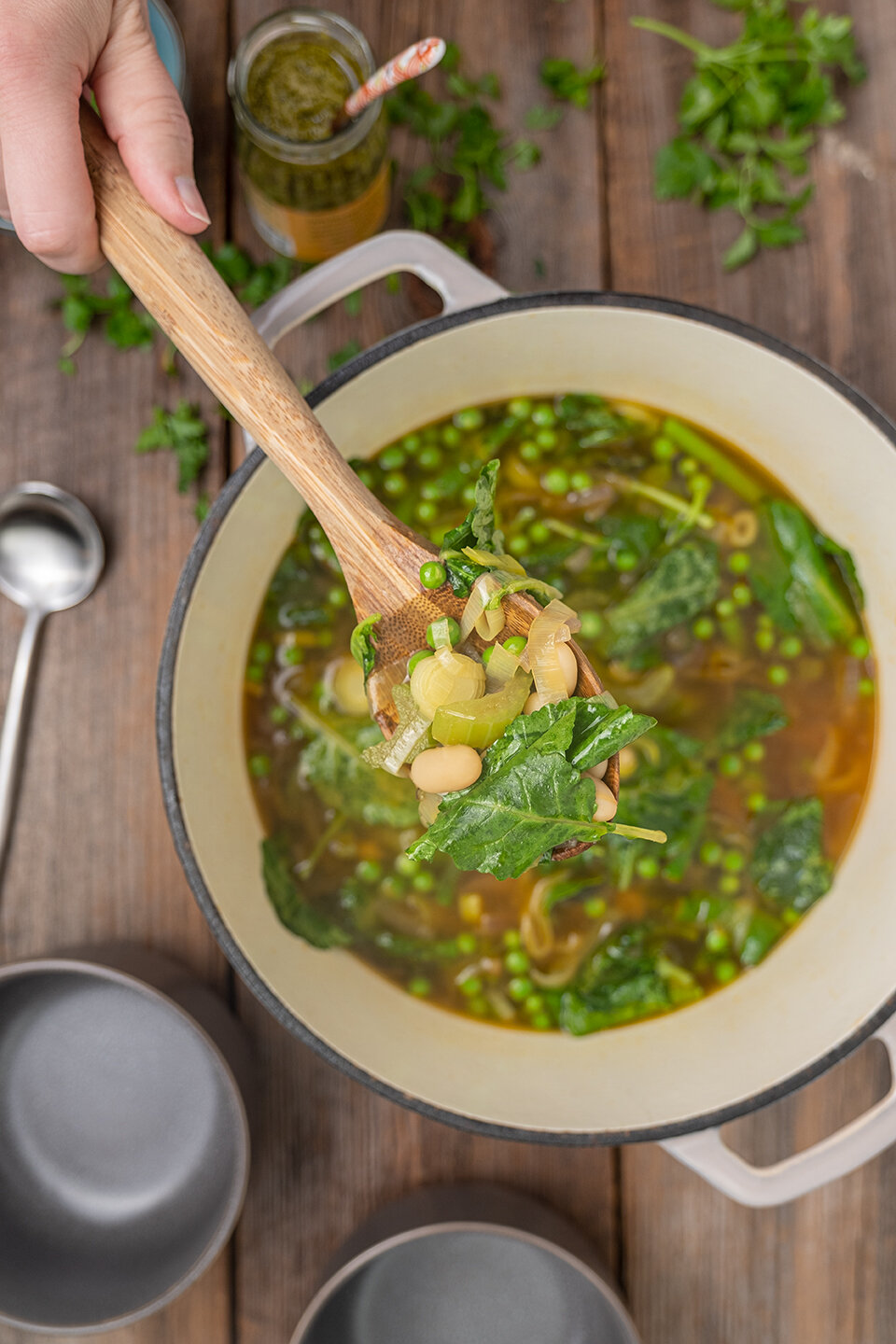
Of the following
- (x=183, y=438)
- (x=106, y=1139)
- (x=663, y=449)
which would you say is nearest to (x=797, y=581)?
(x=663, y=449)

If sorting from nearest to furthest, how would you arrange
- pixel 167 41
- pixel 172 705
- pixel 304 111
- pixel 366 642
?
pixel 366 642
pixel 172 705
pixel 304 111
pixel 167 41

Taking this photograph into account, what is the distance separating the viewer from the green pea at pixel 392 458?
204 centimetres

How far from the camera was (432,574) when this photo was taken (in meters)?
1.51

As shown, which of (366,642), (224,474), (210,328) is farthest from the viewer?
(224,474)

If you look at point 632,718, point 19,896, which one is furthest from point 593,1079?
point 19,896

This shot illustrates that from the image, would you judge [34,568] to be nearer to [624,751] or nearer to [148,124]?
[148,124]

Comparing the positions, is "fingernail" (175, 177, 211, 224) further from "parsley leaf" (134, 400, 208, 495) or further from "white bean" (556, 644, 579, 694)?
"white bean" (556, 644, 579, 694)

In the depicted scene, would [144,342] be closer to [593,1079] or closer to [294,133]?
[294,133]

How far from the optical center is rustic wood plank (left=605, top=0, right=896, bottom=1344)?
2.12 m

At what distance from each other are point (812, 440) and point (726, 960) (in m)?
1.08

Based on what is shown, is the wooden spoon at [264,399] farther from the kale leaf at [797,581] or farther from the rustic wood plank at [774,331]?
the rustic wood plank at [774,331]

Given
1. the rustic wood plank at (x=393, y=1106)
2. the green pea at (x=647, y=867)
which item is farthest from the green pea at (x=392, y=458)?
the green pea at (x=647, y=867)

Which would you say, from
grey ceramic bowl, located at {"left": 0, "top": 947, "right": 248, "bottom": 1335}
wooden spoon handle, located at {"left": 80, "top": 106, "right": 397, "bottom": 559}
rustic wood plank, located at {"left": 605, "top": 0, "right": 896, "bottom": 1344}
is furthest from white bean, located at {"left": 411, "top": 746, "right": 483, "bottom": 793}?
rustic wood plank, located at {"left": 605, "top": 0, "right": 896, "bottom": 1344}

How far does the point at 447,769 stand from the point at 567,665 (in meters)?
0.24
